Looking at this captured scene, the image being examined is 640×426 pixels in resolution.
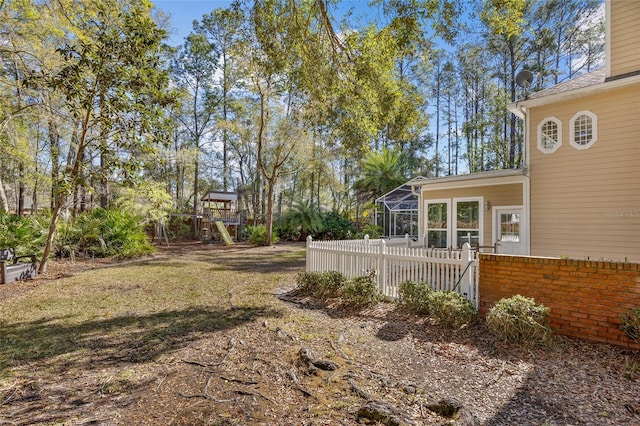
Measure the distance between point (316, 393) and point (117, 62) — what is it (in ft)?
20.8

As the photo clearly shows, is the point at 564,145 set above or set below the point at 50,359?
above

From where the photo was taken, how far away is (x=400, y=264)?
20.0ft

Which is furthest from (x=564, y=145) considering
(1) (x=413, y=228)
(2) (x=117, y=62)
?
(1) (x=413, y=228)

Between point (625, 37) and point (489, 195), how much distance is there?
4274mm

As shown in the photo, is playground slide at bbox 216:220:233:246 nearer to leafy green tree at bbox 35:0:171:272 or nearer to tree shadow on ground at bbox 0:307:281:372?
leafy green tree at bbox 35:0:171:272

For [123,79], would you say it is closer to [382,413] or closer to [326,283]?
[326,283]

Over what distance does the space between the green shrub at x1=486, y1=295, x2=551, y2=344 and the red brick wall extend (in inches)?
12.1

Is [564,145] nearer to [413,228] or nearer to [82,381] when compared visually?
[82,381]

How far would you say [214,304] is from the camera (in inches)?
248

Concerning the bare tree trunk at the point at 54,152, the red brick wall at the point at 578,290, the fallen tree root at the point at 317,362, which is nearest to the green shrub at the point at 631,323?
Answer: the red brick wall at the point at 578,290

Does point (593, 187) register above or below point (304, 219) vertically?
above

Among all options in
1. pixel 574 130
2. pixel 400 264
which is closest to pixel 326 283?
pixel 400 264

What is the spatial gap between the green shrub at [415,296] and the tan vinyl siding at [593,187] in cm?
412

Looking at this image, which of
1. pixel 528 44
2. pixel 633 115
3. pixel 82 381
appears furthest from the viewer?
pixel 528 44
